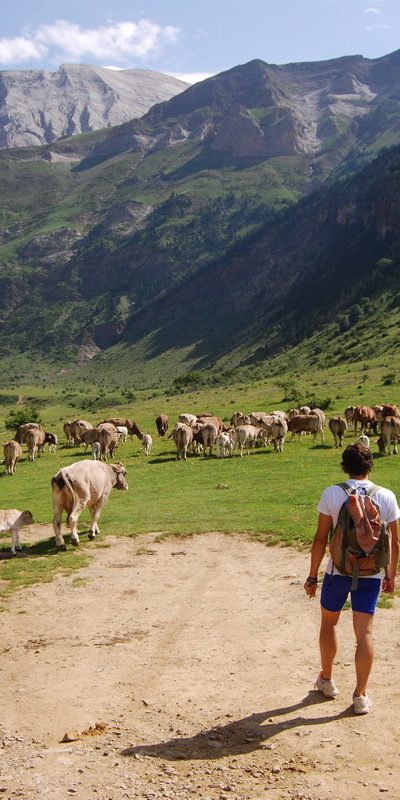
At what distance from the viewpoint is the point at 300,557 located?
16234 mm

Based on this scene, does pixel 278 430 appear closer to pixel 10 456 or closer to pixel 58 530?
pixel 10 456

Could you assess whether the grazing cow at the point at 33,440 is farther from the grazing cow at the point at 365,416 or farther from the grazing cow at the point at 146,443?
the grazing cow at the point at 365,416

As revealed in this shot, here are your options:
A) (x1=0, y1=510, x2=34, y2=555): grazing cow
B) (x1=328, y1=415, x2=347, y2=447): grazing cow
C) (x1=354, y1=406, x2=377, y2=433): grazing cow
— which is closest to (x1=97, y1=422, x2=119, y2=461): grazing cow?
(x1=328, y1=415, x2=347, y2=447): grazing cow

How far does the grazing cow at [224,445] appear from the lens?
36062mm

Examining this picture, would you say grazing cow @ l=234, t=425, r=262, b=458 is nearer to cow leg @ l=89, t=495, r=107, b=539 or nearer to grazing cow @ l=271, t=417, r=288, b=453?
grazing cow @ l=271, t=417, r=288, b=453

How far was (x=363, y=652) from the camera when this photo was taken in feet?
27.1

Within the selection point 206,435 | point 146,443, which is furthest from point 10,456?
point 206,435

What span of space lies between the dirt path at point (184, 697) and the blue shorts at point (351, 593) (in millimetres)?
1253

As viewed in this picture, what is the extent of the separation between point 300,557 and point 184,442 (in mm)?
20290

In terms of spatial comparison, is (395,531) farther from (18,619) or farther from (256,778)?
(18,619)

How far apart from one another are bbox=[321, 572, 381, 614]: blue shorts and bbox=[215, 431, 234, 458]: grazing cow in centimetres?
2744

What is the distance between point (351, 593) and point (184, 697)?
2643 mm

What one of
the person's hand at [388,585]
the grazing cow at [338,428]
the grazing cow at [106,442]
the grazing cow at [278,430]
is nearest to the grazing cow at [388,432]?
the grazing cow at [338,428]

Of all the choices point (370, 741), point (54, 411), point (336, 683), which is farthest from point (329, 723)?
point (54, 411)
